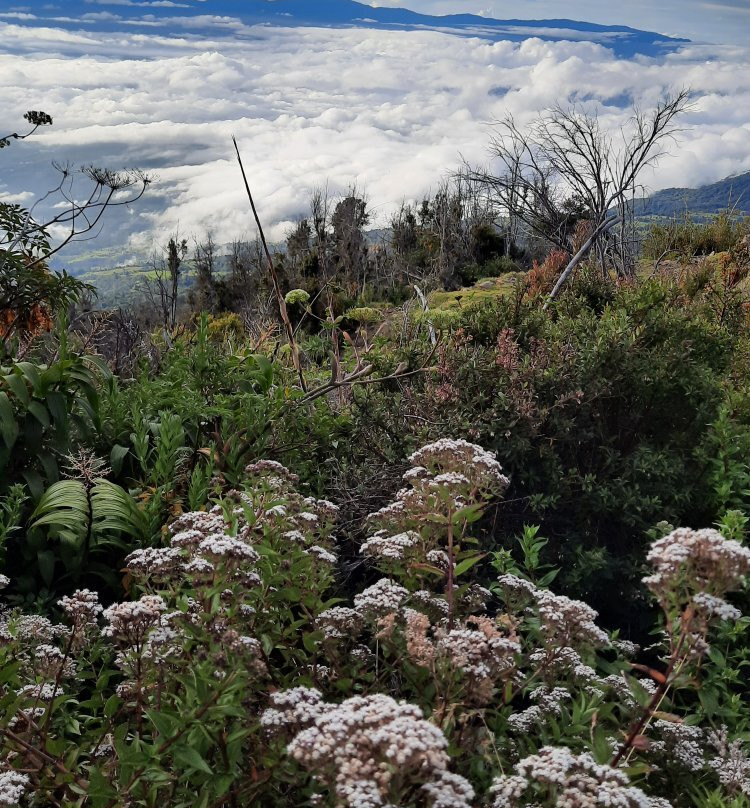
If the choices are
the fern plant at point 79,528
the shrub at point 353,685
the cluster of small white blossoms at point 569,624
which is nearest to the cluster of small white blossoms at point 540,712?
the shrub at point 353,685

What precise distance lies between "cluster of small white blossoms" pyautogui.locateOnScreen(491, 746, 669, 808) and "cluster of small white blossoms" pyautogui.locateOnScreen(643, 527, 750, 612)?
444 millimetres

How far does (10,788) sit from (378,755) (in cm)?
102

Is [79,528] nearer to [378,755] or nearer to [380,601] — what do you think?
[380,601]

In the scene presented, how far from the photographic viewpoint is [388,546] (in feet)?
8.62

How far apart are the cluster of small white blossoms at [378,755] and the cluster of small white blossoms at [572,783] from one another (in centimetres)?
26

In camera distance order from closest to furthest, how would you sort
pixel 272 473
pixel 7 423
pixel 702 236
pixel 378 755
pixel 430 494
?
1. pixel 378 755
2. pixel 430 494
3. pixel 272 473
4. pixel 7 423
5. pixel 702 236

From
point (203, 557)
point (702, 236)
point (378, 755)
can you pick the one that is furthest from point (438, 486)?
point (702, 236)

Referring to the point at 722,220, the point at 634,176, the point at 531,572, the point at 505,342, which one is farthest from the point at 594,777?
the point at 722,220

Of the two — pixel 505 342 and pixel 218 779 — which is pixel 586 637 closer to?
pixel 218 779

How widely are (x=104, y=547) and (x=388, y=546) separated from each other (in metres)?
2.10

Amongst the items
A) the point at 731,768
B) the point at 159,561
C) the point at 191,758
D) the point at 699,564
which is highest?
the point at 699,564

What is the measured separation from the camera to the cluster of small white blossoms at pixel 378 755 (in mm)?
1557

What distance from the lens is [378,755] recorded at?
1647mm

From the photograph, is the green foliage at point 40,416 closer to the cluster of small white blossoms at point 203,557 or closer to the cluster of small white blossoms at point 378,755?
the cluster of small white blossoms at point 203,557
